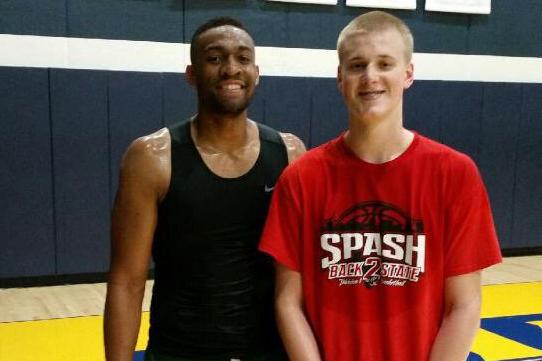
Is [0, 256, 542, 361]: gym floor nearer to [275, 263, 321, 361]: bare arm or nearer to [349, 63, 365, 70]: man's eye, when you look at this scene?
[275, 263, 321, 361]: bare arm

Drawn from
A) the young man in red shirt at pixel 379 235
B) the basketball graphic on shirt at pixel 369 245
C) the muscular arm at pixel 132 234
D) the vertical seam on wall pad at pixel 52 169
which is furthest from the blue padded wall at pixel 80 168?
the basketball graphic on shirt at pixel 369 245

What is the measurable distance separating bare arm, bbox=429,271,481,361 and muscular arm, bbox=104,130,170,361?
0.93 meters

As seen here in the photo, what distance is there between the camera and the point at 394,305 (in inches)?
64.6

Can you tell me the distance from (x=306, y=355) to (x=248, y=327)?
39 centimetres

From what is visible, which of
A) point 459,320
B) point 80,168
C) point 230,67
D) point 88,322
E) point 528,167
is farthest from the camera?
point 528,167

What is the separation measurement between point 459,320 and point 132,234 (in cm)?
101

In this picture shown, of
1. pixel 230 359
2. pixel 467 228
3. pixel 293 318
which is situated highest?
pixel 467 228

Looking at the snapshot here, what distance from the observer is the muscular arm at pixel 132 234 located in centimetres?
194

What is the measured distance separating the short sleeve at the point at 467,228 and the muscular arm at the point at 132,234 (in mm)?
875

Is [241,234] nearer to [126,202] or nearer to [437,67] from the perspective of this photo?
[126,202]

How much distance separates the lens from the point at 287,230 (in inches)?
67.2

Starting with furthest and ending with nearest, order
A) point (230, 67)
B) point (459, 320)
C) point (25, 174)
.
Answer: point (25, 174), point (230, 67), point (459, 320)

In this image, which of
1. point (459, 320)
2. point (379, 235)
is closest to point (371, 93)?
point (379, 235)

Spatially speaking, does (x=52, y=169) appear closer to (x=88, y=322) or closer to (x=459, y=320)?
(x=88, y=322)
